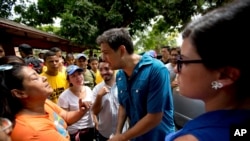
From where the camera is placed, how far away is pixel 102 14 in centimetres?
1739

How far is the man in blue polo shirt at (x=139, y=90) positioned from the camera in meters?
2.24

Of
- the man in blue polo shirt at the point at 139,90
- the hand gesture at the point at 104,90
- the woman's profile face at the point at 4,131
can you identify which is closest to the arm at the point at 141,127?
the man in blue polo shirt at the point at 139,90

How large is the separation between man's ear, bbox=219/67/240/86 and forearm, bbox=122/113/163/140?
1243mm

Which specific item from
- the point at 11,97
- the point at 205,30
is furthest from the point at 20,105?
the point at 205,30

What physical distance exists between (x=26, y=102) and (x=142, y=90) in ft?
2.87

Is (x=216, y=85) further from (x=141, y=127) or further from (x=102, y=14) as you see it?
(x=102, y=14)

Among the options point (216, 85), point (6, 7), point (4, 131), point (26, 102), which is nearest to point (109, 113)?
point (26, 102)

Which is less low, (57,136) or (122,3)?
(122,3)

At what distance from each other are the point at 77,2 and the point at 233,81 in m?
16.0

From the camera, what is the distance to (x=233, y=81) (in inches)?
40.1

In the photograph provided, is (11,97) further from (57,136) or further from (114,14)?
(114,14)

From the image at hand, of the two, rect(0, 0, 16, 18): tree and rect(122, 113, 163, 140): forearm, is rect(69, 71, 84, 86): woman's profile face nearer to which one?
rect(122, 113, 163, 140): forearm

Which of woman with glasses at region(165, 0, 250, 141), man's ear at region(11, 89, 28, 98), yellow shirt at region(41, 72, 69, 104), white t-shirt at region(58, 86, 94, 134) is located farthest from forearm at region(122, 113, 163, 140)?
yellow shirt at region(41, 72, 69, 104)

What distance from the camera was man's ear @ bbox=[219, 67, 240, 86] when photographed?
1005 millimetres
